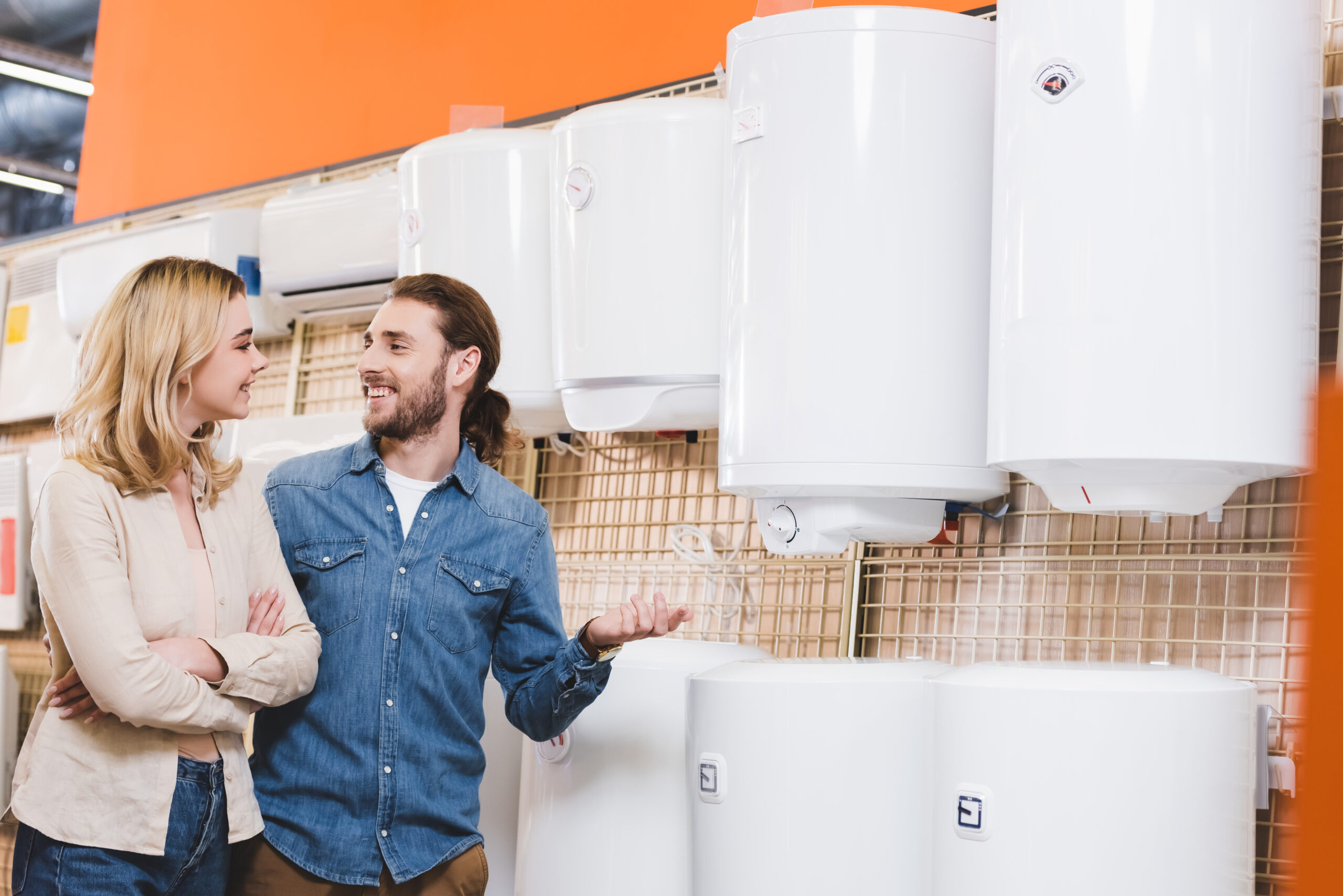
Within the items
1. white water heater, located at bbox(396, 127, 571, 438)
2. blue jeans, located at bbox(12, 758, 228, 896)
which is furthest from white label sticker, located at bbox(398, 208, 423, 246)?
blue jeans, located at bbox(12, 758, 228, 896)

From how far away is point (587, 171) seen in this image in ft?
6.90

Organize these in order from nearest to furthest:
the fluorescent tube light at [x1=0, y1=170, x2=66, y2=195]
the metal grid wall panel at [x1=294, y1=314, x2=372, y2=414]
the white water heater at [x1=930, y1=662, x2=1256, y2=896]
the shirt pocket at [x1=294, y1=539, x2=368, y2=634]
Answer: the white water heater at [x1=930, y1=662, x2=1256, y2=896], the shirt pocket at [x1=294, y1=539, x2=368, y2=634], the metal grid wall panel at [x1=294, y1=314, x2=372, y2=414], the fluorescent tube light at [x1=0, y1=170, x2=66, y2=195]

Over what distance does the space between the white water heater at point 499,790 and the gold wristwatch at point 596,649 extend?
48cm

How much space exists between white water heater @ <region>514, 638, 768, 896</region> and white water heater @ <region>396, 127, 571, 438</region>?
577 millimetres

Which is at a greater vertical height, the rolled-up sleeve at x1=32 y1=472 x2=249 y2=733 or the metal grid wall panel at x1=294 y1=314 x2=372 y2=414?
the metal grid wall panel at x1=294 y1=314 x2=372 y2=414

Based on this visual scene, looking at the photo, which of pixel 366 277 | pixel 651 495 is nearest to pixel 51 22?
pixel 366 277

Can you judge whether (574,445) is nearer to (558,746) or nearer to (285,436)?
(285,436)

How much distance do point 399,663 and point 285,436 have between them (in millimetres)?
1271

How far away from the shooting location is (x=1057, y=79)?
1496mm

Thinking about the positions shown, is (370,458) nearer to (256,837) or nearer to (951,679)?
(256,837)

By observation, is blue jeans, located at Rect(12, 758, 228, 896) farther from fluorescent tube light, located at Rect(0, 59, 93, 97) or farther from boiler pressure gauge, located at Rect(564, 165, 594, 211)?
fluorescent tube light, located at Rect(0, 59, 93, 97)

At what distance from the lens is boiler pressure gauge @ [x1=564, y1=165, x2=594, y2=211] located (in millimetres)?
2102

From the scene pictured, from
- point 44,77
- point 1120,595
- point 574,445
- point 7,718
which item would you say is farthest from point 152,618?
point 44,77

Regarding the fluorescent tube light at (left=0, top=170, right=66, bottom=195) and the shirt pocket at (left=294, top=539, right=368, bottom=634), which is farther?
the fluorescent tube light at (left=0, top=170, right=66, bottom=195)
